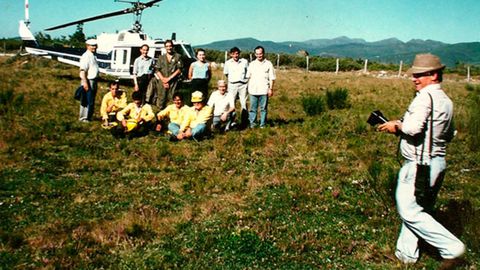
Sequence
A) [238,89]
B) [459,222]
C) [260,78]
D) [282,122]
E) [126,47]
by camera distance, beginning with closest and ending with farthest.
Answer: [459,222] → [260,78] → [238,89] → [282,122] → [126,47]

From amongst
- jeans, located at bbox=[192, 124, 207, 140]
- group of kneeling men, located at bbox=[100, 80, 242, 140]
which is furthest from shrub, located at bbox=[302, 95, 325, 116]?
jeans, located at bbox=[192, 124, 207, 140]

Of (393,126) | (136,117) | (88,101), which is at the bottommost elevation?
(136,117)

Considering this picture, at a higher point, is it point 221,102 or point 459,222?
point 221,102

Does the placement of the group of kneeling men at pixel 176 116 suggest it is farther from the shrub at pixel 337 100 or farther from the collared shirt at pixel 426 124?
the collared shirt at pixel 426 124

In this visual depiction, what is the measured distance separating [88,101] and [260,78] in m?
4.18

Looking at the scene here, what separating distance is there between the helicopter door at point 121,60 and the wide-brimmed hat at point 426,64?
1471 cm

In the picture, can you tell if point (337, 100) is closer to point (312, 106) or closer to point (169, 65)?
point (312, 106)

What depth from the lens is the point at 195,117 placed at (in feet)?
29.3

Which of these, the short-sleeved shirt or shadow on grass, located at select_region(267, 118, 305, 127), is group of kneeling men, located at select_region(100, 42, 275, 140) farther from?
shadow on grass, located at select_region(267, 118, 305, 127)

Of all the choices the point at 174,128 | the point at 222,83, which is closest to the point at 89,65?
the point at 174,128

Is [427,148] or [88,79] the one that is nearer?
[427,148]

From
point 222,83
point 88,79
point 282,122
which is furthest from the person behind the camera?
point 282,122

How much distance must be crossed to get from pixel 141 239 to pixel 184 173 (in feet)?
8.05

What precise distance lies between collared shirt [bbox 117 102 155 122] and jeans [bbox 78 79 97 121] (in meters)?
1.40
